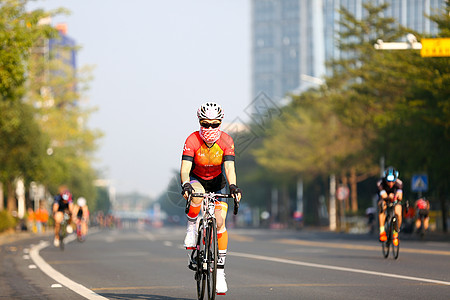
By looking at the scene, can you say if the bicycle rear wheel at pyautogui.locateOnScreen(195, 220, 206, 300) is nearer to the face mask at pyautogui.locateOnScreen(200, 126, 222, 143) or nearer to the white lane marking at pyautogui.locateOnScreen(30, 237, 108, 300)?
the face mask at pyautogui.locateOnScreen(200, 126, 222, 143)

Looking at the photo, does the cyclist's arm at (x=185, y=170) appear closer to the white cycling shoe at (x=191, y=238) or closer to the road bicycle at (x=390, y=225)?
the white cycling shoe at (x=191, y=238)

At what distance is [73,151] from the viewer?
69.8 m

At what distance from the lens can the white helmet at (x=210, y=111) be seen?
10.1 metres

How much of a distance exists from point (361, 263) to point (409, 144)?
81.6 ft

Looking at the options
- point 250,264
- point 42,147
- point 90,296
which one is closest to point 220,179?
point 90,296

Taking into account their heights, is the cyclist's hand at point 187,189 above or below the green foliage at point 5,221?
above

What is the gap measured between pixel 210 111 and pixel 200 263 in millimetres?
1605

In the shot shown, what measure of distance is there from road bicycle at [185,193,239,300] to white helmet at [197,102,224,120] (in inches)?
32.2

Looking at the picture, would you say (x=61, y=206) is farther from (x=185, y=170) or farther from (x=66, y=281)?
(x=185, y=170)

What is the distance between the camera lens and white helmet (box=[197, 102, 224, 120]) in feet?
33.1

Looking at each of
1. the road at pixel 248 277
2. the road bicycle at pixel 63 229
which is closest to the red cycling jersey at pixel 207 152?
the road at pixel 248 277

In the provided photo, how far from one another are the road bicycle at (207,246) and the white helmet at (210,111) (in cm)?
82

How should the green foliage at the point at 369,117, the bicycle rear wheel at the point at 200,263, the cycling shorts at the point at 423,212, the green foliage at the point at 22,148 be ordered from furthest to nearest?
the green foliage at the point at 22,148 → the green foliage at the point at 369,117 → the cycling shorts at the point at 423,212 → the bicycle rear wheel at the point at 200,263

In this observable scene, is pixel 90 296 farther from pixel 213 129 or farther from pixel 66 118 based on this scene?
pixel 66 118
